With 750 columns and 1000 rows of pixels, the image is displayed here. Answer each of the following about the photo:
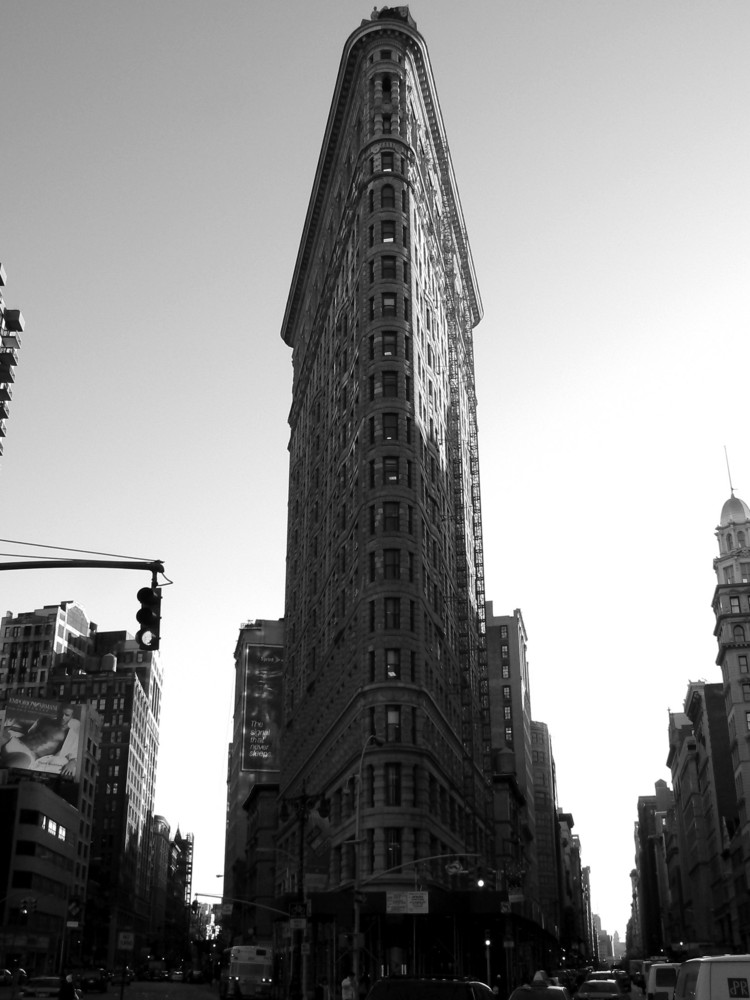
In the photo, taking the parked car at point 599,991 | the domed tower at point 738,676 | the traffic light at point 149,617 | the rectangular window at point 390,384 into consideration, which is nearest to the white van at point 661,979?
the parked car at point 599,991

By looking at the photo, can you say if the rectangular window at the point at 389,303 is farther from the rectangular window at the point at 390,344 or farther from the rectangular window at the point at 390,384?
the rectangular window at the point at 390,384

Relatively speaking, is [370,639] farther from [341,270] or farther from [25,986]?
[341,270]

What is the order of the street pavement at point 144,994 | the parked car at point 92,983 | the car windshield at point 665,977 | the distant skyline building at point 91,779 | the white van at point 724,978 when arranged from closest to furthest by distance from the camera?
the white van at point 724,978 < the car windshield at point 665,977 < the street pavement at point 144,994 < the parked car at point 92,983 < the distant skyline building at point 91,779

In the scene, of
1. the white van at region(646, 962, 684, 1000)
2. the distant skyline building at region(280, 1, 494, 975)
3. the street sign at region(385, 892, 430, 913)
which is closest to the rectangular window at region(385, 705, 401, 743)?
the distant skyline building at region(280, 1, 494, 975)

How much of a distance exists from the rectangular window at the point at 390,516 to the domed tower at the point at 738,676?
75588 mm

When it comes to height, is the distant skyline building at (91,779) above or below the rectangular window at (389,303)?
below

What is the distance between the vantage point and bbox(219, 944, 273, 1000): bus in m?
66.9

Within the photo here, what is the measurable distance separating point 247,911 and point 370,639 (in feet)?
285

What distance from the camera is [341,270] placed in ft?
339

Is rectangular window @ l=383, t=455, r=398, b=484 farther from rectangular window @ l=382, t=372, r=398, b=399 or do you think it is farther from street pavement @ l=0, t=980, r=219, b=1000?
street pavement @ l=0, t=980, r=219, b=1000

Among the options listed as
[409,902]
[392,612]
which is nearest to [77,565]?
[409,902]

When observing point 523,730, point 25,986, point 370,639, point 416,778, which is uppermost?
point 523,730

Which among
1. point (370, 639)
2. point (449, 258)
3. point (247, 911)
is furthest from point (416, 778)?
point (247, 911)

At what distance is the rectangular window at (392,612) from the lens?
237ft
